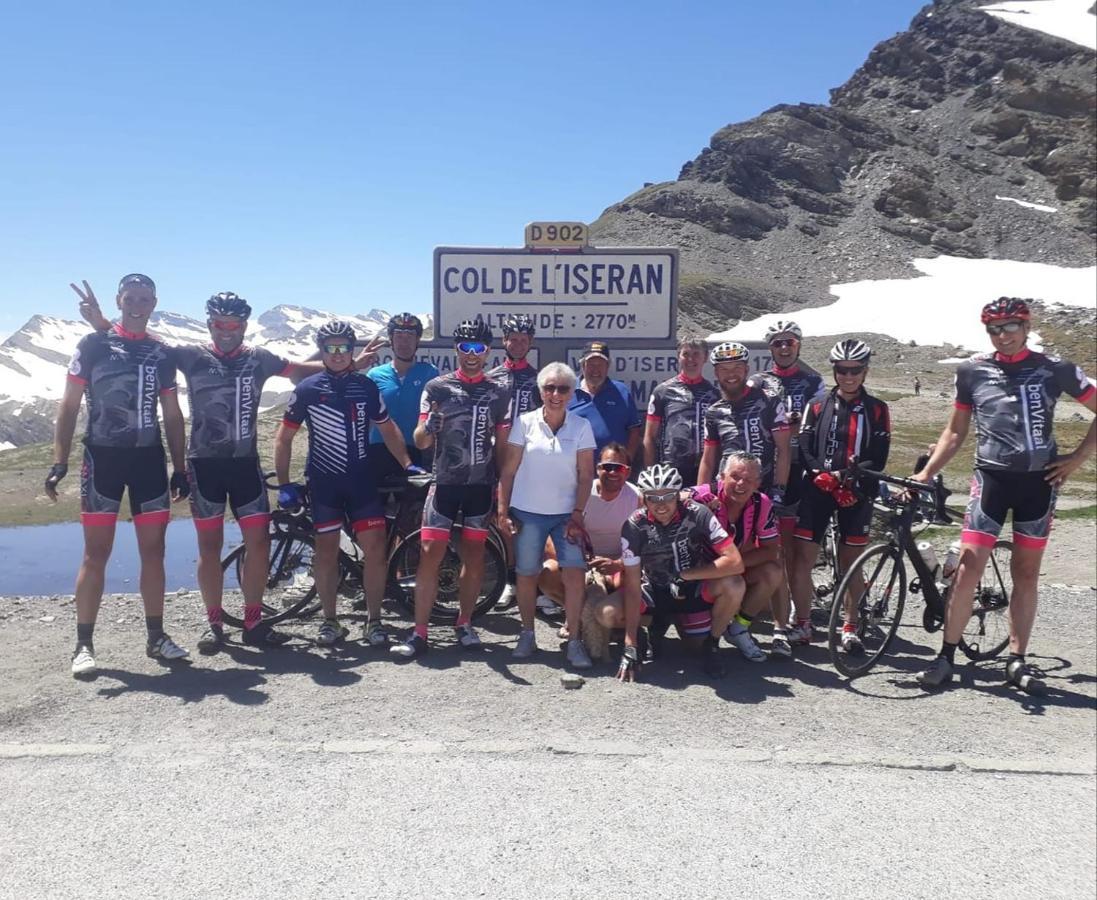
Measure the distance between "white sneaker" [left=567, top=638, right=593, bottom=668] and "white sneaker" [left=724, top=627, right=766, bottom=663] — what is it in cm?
114

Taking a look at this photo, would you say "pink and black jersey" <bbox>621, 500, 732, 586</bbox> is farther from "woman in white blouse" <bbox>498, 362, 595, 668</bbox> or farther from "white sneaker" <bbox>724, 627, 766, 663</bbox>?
"white sneaker" <bbox>724, 627, 766, 663</bbox>

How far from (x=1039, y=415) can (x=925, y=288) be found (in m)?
95.9

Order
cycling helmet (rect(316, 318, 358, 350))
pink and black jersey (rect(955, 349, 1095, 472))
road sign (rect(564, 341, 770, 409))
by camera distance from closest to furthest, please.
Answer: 1. pink and black jersey (rect(955, 349, 1095, 472))
2. cycling helmet (rect(316, 318, 358, 350))
3. road sign (rect(564, 341, 770, 409))

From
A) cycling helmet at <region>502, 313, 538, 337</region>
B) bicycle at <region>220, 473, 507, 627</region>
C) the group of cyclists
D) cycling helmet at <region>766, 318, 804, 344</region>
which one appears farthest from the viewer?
cycling helmet at <region>502, 313, 538, 337</region>

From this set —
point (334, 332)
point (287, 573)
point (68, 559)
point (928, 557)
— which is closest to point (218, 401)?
point (334, 332)

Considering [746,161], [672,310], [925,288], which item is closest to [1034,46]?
[746,161]

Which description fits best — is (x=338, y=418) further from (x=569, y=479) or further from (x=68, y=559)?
(x=68, y=559)

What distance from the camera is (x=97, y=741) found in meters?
4.77

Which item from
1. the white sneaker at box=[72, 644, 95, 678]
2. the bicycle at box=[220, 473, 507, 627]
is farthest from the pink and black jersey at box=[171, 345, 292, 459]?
the white sneaker at box=[72, 644, 95, 678]

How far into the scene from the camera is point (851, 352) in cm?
628

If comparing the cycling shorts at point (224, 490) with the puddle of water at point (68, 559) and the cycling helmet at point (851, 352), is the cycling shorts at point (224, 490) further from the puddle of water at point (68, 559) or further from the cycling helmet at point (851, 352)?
the puddle of water at point (68, 559)

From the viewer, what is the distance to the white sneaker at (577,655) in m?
5.96

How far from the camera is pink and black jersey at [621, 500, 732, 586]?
5879mm

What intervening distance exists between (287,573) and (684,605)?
3.40 m
